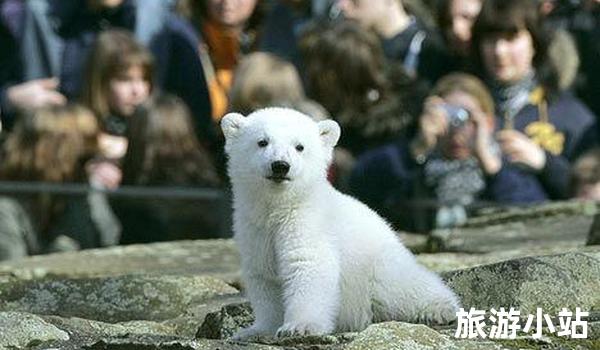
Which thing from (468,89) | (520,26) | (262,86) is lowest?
(262,86)

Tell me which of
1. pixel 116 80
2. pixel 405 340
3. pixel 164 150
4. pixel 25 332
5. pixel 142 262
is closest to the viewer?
pixel 405 340

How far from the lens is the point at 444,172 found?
14305 mm

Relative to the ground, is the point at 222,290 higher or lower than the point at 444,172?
lower

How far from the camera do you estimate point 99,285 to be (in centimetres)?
1041

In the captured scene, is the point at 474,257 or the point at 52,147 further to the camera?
the point at 52,147

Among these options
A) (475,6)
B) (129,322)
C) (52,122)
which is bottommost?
(129,322)

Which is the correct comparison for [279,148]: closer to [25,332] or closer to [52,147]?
[25,332]

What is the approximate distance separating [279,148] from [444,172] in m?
6.05

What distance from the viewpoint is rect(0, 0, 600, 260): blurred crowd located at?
47.0 feet

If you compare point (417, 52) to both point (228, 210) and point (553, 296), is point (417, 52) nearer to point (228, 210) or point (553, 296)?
point (228, 210)

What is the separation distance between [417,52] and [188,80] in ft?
6.12

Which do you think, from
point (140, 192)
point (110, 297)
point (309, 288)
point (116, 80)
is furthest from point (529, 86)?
point (309, 288)

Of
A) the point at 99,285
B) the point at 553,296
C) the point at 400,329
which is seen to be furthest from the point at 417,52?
the point at 400,329

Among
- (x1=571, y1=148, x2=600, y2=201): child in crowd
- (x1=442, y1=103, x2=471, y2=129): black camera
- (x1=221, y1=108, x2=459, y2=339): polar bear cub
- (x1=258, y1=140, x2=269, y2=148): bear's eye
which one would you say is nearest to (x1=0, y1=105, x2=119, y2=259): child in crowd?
(x1=442, y1=103, x2=471, y2=129): black camera
